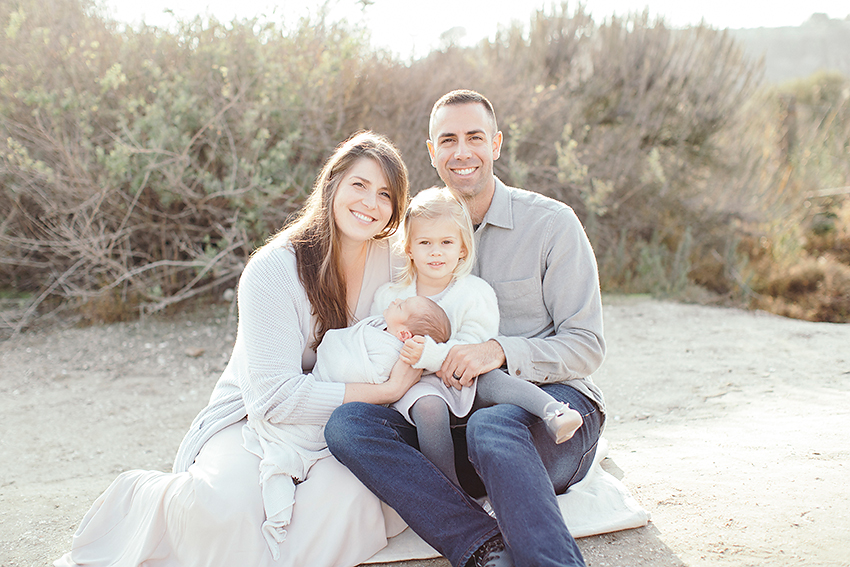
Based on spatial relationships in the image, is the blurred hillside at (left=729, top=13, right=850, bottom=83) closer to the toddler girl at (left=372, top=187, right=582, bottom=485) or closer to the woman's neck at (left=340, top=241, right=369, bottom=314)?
the toddler girl at (left=372, top=187, right=582, bottom=485)

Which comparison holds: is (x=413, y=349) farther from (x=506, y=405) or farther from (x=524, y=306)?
(x=524, y=306)

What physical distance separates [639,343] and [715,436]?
7.82 feet

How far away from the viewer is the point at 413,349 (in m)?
2.39

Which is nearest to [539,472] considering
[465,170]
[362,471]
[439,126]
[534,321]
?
[362,471]

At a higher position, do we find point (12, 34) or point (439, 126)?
point (12, 34)

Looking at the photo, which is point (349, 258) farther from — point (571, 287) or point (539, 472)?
point (539, 472)

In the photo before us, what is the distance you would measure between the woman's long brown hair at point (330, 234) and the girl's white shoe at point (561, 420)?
0.98 m

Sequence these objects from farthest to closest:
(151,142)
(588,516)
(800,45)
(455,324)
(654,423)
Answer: (800,45)
(151,142)
(654,423)
(455,324)
(588,516)

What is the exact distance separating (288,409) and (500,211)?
1.27 metres

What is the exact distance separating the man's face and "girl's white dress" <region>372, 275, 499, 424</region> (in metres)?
0.49

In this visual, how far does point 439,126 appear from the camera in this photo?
3.02 m

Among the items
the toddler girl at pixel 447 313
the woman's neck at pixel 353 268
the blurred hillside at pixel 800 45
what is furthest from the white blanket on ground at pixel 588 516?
the blurred hillside at pixel 800 45

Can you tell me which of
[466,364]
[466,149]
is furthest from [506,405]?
[466,149]

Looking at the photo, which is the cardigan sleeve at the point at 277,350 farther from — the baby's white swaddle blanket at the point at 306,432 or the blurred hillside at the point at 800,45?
the blurred hillside at the point at 800,45
